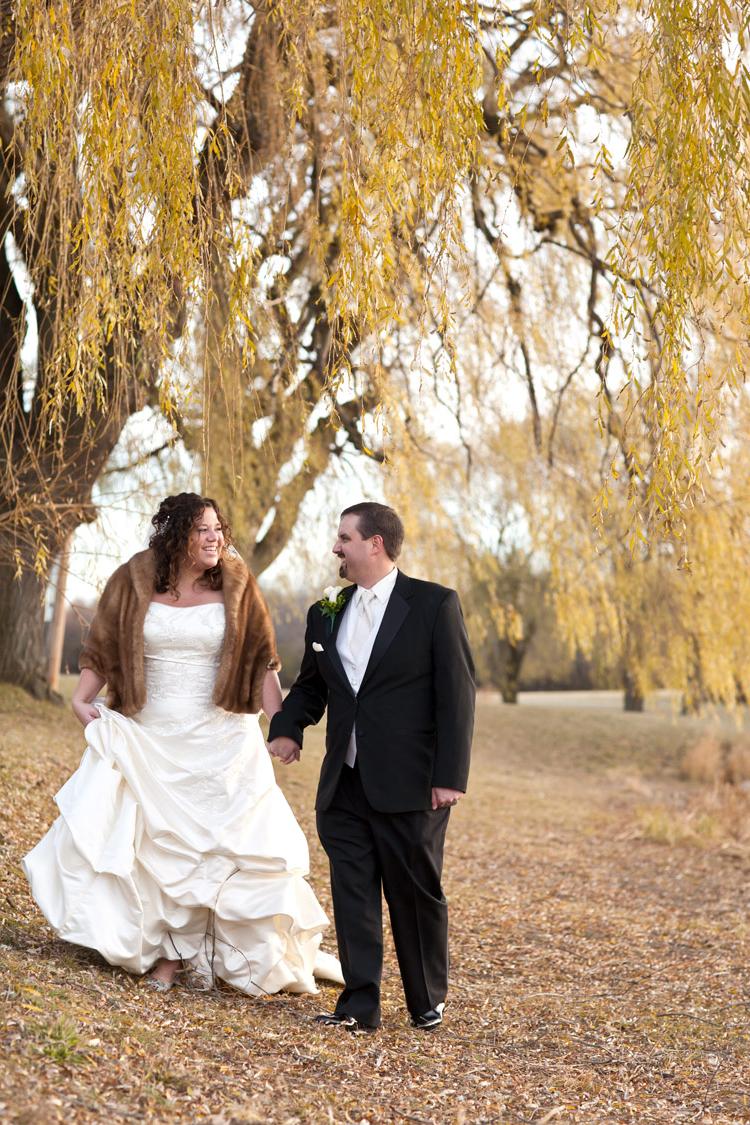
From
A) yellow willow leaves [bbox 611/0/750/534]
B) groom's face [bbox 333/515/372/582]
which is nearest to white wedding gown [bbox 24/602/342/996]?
groom's face [bbox 333/515/372/582]

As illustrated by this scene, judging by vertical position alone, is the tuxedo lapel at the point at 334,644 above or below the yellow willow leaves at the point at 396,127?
below

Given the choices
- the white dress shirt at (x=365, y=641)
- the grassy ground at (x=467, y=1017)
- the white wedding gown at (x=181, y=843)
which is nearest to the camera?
the grassy ground at (x=467, y=1017)

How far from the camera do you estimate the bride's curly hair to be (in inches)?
159

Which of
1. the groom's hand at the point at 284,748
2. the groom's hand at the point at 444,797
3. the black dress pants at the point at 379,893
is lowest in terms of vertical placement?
the black dress pants at the point at 379,893

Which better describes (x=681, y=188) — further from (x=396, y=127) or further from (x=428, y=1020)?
(x=428, y=1020)

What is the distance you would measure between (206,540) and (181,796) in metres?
0.86

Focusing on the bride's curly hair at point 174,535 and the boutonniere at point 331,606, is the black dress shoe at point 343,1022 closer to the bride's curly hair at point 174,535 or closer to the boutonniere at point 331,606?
the boutonniere at point 331,606

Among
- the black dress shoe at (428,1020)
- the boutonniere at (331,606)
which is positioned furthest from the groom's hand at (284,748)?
the black dress shoe at (428,1020)

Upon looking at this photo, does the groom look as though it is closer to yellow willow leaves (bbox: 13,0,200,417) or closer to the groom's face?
the groom's face

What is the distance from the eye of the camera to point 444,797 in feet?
12.1

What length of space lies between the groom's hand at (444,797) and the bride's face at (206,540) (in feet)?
3.62

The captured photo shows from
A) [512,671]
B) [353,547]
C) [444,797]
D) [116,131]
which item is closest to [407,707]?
[444,797]

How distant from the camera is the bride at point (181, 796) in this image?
377 cm

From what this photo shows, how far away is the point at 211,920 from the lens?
12.9 feet
